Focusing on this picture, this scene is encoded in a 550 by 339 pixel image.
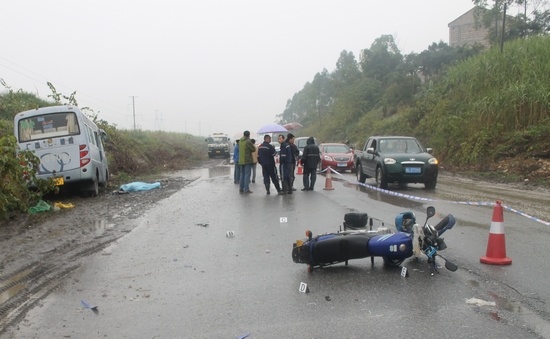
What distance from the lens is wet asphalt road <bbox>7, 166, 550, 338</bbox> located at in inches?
177

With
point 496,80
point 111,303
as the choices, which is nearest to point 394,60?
point 496,80

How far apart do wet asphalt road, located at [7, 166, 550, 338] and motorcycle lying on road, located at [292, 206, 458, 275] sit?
180 mm

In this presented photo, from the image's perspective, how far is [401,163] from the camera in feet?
49.9

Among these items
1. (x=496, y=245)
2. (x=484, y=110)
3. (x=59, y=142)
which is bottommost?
(x=496, y=245)

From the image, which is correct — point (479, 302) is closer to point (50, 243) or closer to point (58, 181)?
point (50, 243)

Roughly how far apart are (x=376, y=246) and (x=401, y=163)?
9627 mm

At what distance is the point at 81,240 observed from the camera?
28.9ft

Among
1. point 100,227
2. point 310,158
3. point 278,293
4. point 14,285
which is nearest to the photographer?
point 278,293

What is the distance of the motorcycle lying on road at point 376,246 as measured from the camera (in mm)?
5914

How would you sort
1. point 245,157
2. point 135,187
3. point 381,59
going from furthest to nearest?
1. point 381,59
2. point 135,187
3. point 245,157

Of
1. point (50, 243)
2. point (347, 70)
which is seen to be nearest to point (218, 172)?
point (50, 243)

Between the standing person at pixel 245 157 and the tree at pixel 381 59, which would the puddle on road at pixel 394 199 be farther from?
the tree at pixel 381 59

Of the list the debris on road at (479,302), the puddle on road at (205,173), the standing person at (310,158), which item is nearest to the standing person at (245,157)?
the standing person at (310,158)

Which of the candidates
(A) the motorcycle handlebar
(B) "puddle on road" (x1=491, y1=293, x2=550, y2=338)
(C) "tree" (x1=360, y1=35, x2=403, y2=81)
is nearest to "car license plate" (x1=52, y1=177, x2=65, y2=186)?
(A) the motorcycle handlebar
